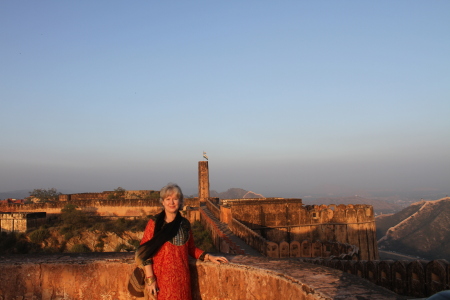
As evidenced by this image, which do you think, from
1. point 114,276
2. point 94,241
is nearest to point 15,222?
point 94,241

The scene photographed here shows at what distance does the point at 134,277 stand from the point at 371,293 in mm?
2187

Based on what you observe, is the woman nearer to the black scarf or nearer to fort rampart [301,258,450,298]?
the black scarf

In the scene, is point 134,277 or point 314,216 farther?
point 314,216

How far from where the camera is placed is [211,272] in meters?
3.75

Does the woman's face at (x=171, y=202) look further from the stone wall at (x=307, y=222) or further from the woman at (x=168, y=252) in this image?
the stone wall at (x=307, y=222)

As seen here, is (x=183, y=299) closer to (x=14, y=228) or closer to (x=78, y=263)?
(x=78, y=263)

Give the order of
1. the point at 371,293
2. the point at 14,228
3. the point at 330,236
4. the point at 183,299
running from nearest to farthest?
the point at 371,293
the point at 183,299
the point at 330,236
the point at 14,228

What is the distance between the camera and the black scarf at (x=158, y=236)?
135 inches

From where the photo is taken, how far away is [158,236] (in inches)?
137

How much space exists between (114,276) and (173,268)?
90cm

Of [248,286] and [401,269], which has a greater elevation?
[248,286]

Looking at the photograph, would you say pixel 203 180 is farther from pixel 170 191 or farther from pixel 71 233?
pixel 170 191

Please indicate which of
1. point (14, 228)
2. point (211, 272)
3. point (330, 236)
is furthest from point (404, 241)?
point (211, 272)

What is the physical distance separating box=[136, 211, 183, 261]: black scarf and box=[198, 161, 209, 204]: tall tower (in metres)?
24.3
